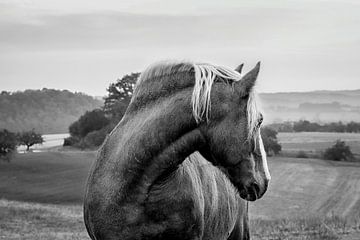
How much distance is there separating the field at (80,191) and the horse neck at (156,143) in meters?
17.1

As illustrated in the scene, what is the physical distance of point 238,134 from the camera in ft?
13.2

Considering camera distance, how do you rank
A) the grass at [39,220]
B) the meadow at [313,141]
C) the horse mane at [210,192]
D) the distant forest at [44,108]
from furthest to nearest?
the distant forest at [44,108]
the meadow at [313,141]
the grass at [39,220]
the horse mane at [210,192]

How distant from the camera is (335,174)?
4778 centimetres

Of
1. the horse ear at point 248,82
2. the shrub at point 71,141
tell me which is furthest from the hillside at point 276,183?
the horse ear at point 248,82

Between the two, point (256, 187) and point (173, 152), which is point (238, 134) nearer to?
point (256, 187)

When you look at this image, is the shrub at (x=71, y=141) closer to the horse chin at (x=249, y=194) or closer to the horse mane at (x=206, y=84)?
the horse mane at (x=206, y=84)

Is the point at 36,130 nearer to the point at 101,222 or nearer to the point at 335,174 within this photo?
the point at 335,174

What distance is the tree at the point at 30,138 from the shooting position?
5820cm

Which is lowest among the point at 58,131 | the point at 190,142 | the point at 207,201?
the point at 58,131

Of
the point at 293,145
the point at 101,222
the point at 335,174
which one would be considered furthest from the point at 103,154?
the point at 293,145

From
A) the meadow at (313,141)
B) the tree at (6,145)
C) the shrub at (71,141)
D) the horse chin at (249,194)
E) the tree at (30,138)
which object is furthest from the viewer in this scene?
the shrub at (71,141)

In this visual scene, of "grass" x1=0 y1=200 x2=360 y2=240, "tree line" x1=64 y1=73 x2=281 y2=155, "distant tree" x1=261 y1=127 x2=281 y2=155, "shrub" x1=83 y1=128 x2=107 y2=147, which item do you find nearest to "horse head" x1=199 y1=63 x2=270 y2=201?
"grass" x1=0 y1=200 x2=360 y2=240

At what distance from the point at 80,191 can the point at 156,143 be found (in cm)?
3510

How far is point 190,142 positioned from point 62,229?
56.4 feet
